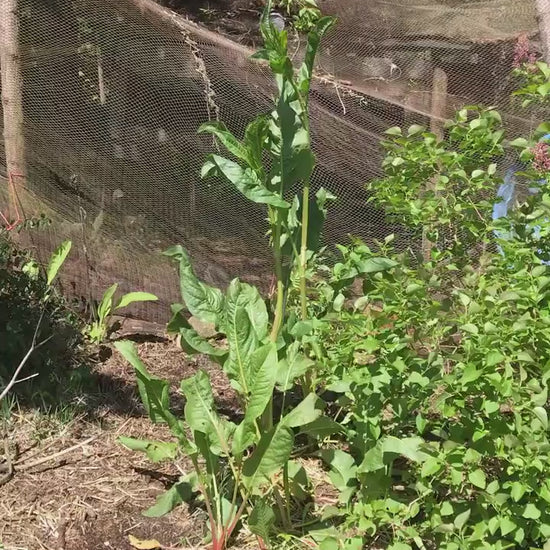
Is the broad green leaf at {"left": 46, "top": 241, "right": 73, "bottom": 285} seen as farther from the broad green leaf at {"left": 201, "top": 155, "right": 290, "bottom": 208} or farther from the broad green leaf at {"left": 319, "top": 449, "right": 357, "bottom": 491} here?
the broad green leaf at {"left": 319, "top": 449, "right": 357, "bottom": 491}

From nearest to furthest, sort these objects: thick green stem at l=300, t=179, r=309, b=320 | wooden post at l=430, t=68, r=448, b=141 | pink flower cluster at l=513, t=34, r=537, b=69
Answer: thick green stem at l=300, t=179, r=309, b=320, wooden post at l=430, t=68, r=448, b=141, pink flower cluster at l=513, t=34, r=537, b=69

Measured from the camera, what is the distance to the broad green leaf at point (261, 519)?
7.50 ft

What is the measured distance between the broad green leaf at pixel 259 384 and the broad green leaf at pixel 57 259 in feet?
5.32

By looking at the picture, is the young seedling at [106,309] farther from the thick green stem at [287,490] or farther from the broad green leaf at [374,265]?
the broad green leaf at [374,265]

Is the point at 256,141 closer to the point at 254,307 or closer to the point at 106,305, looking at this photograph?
the point at 254,307

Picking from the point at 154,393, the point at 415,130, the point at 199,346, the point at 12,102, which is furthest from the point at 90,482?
the point at 12,102

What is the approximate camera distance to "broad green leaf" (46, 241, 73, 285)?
142 inches

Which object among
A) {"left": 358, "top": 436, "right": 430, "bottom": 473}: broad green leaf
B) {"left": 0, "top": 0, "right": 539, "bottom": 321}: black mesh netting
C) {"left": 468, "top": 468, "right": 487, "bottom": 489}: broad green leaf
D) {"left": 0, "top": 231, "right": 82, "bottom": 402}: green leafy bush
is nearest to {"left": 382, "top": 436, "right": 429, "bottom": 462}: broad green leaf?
{"left": 358, "top": 436, "right": 430, "bottom": 473}: broad green leaf

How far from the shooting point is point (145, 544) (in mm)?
2484

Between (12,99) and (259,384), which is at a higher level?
(12,99)

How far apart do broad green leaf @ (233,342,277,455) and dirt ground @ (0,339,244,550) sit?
0.46 m

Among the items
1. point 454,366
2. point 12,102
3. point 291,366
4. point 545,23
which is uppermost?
point 545,23

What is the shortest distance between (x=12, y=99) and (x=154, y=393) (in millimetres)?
2219

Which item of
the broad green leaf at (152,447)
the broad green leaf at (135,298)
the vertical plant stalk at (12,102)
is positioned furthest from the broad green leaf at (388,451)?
the vertical plant stalk at (12,102)
